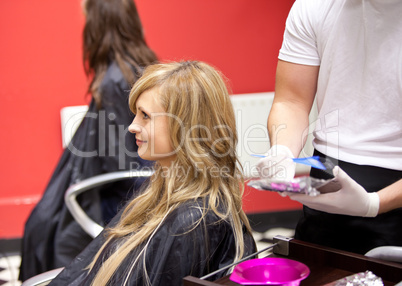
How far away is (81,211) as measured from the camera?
2141mm

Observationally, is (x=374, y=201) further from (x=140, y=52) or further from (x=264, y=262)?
(x=140, y=52)

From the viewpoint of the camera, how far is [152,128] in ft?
4.99

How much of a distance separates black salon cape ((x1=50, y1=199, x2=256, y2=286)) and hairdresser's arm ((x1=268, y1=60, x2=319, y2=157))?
0.29 metres

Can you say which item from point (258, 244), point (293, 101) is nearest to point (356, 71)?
point (293, 101)

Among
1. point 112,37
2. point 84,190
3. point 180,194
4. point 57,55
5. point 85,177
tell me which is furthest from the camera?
point 57,55

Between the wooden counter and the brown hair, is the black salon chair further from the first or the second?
the wooden counter

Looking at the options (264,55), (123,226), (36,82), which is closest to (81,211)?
(123,226)

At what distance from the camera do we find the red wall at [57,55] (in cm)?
355

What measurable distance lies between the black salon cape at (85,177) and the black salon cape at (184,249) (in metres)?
0.71

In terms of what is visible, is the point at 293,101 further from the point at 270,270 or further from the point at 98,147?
the point at 98,147

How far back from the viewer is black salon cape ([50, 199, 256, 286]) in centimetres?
137

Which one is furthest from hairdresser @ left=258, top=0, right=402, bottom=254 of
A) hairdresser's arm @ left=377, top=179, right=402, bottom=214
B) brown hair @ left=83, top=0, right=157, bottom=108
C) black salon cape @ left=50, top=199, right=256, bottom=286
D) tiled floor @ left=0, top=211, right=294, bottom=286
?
tiled floor @ left=0, top=211, right=294, bottom=286

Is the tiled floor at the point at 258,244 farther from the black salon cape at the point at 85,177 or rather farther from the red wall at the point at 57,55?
the black salon cape at the point at 85,177

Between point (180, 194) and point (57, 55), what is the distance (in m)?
2.42
